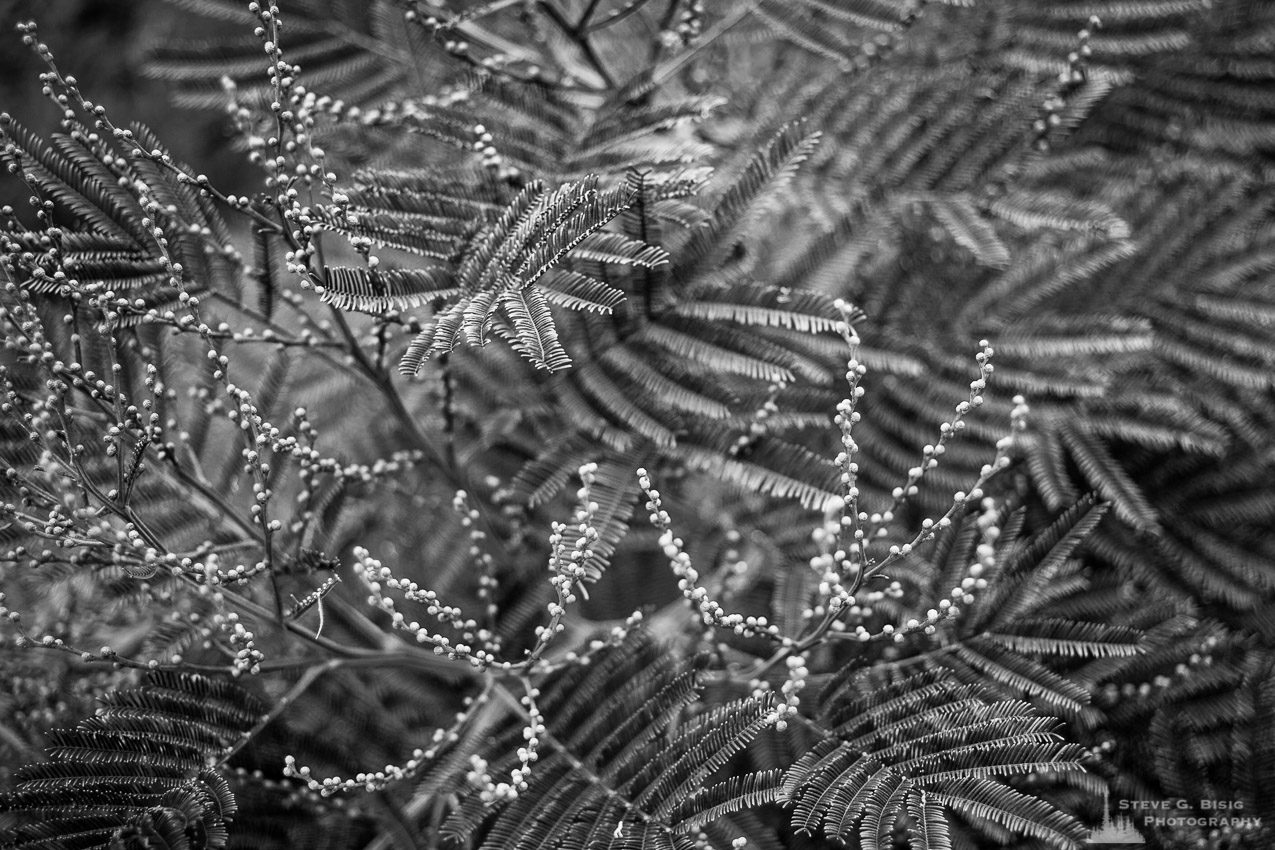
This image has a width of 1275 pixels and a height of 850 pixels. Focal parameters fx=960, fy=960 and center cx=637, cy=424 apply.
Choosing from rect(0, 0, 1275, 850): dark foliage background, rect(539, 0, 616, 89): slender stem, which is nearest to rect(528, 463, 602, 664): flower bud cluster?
rect(0, 0, 1275, 850): dark foliage background

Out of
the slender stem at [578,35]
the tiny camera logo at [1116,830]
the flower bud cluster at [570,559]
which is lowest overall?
the tiny camera logo at [1116,830]

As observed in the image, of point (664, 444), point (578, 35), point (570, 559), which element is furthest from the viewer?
point (578, 35)

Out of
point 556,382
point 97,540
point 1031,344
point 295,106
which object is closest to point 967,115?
point 1031,344

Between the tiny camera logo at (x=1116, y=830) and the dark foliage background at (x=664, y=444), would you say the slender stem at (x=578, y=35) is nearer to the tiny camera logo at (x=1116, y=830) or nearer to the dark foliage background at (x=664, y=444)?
the dark foliage background at (x=664, y=444)

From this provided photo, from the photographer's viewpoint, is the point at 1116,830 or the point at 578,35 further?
the point at 578,35

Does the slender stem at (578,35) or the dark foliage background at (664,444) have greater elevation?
the slender stem at (578,35)

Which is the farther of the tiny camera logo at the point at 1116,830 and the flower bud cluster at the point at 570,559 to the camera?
the tiny camera logo at the point at 1116,830

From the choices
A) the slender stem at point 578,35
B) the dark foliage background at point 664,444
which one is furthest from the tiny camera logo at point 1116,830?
the slender stem at point 578,35

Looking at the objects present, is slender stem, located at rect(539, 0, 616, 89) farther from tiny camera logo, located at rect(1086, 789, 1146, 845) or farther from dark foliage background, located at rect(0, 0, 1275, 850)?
tiny camera logo, located at rect(1086, 789, 1146, 845)

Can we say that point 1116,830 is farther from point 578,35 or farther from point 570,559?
point 578,35

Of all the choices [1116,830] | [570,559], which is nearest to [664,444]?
[570,559]

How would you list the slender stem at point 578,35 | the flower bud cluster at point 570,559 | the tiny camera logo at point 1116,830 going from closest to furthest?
the flower bud cluster at point 570,559 → the tiny camera logo at point 1116,830 → the slender stem at point 578,35
